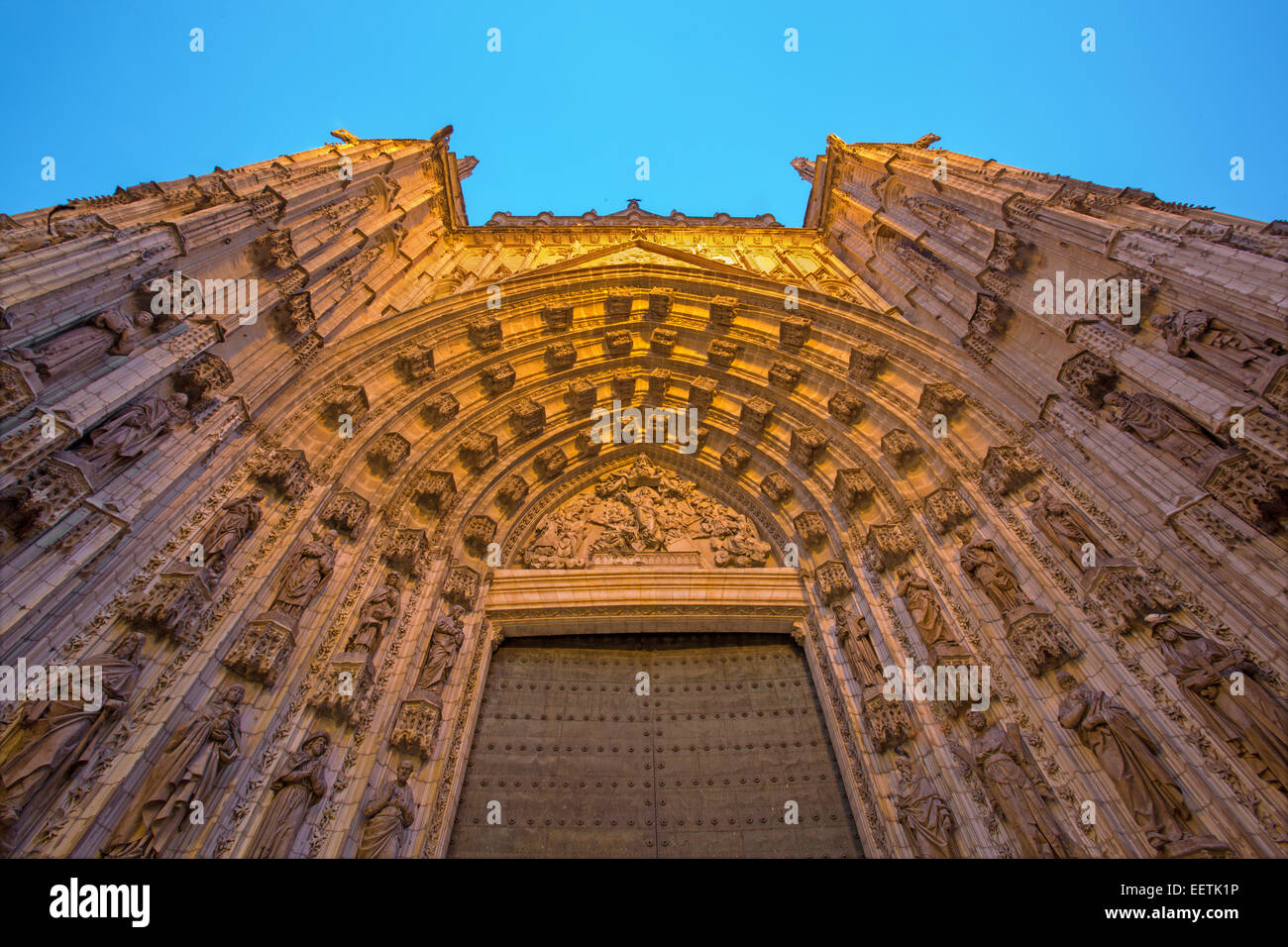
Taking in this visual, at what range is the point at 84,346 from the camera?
5.67m

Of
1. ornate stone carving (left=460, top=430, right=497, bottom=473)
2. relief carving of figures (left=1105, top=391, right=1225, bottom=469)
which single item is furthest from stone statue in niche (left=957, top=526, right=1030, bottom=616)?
ornate stone carving (left=460, top=430, right=497, bottom=473)

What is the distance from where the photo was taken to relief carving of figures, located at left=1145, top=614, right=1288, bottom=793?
181 inches

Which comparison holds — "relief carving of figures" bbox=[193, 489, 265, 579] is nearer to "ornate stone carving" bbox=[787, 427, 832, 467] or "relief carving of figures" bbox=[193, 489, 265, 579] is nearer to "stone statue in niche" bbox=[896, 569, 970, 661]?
"stone statue in niche" bbox=[896, 569, 970, 661]

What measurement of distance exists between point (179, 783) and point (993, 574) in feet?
25.9

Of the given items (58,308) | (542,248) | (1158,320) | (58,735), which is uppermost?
(542,248)

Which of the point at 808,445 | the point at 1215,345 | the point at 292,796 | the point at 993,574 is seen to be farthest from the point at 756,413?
the point at 292,796

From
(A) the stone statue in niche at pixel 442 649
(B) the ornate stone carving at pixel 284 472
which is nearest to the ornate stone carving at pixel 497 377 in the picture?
(B) the ornate stone carving at pixel 284 472

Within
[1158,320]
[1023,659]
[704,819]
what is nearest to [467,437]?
[704,819]

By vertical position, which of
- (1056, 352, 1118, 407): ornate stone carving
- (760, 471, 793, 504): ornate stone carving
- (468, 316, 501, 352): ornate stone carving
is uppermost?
(468, 316, 501, 352): ornate stone carving

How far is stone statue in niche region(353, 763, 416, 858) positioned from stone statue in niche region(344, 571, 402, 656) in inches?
56.7

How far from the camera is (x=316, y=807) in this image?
5.94 metres

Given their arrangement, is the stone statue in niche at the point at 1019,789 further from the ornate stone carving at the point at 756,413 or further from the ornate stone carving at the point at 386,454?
the ornate stone carving at the point at 386,454
